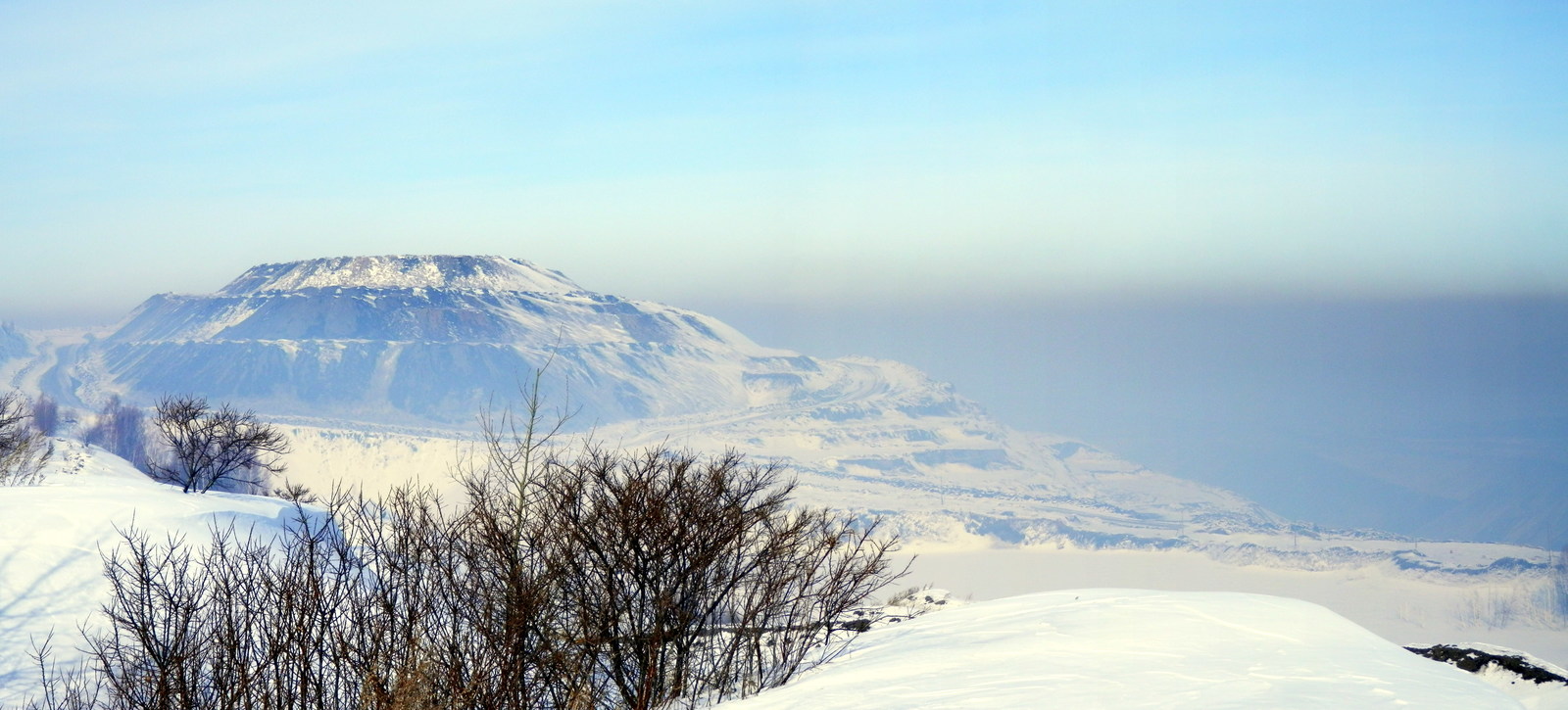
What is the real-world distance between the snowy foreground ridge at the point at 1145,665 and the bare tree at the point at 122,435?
407 ft

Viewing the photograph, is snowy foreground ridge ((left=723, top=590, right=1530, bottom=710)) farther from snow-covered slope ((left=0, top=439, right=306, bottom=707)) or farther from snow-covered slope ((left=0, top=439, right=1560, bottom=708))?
snow-covered slope ((left=0, top=439, right=306, bottom=707))

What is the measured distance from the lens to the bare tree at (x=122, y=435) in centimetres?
12169

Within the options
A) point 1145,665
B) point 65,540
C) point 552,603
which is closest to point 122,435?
point 65,540

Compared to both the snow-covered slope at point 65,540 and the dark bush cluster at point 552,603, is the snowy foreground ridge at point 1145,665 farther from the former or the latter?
the snow-covered slope at point 65,540

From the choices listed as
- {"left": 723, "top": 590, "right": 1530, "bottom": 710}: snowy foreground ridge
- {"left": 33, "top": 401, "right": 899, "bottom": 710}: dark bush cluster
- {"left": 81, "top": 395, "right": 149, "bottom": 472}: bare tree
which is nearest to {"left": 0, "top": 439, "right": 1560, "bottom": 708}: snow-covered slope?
{"left": 723, "top": 590, "right": 1530, "bottom": 710}: snowy foreground ridge

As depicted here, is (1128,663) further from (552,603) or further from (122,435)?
(122,435)

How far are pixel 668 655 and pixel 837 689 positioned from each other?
530 cm

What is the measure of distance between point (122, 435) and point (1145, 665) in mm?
144132

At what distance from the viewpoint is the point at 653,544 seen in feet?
51.6

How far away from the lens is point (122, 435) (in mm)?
127125

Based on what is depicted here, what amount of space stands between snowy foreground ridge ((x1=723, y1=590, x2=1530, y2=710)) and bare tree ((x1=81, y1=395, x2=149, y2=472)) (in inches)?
4879

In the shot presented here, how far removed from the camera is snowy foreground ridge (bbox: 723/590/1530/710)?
10125mm

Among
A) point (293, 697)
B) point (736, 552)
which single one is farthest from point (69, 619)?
point (736, 552)

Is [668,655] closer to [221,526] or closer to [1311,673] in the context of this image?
[1311,673]
